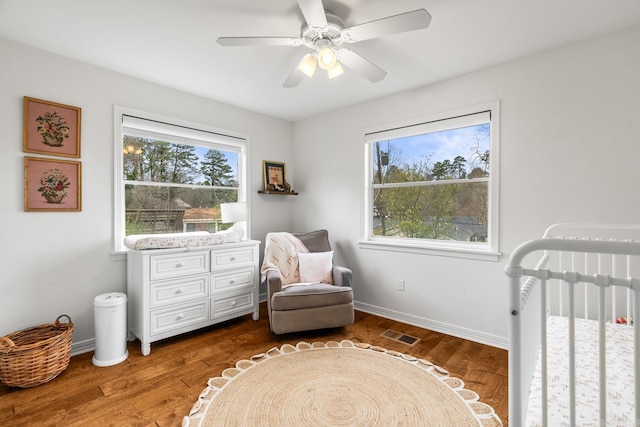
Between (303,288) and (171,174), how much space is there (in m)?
1.80

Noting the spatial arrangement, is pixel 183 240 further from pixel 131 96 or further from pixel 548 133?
pixel 548 133

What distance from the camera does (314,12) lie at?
1.62 m

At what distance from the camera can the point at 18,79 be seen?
88.8 inches

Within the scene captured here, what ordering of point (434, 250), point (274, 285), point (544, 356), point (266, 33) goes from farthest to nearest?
point (434, 250) → point (274, 285) → point (266, 33) → point (544, 356)

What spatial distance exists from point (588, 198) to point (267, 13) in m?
2.54

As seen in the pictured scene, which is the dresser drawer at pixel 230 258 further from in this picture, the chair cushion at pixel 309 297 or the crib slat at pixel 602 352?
the crib slat at pixel 602 352

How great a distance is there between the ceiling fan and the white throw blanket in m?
1.77

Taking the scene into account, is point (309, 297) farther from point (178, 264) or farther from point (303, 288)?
point (178, 264)

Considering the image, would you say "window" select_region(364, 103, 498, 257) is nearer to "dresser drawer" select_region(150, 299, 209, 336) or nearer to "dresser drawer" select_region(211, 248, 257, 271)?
"dresser drawer" select_region(211, 248, 257, 271)

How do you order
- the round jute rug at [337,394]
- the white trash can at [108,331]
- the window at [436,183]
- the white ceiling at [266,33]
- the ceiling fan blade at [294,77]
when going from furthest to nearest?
the window at [436,183]
the white trash can at [108,331]
the ceiling fan blade at [294,77]
the white ceiling at [266,33]
the round jute rug at [337,394]

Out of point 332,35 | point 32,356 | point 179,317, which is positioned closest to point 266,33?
point 332,35

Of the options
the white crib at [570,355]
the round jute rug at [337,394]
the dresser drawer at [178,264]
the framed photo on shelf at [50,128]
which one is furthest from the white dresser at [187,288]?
the white crib at [570,355]

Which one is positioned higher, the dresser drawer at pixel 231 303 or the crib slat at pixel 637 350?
the crib slat at pixel 637 350

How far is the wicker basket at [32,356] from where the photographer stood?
1.98m
